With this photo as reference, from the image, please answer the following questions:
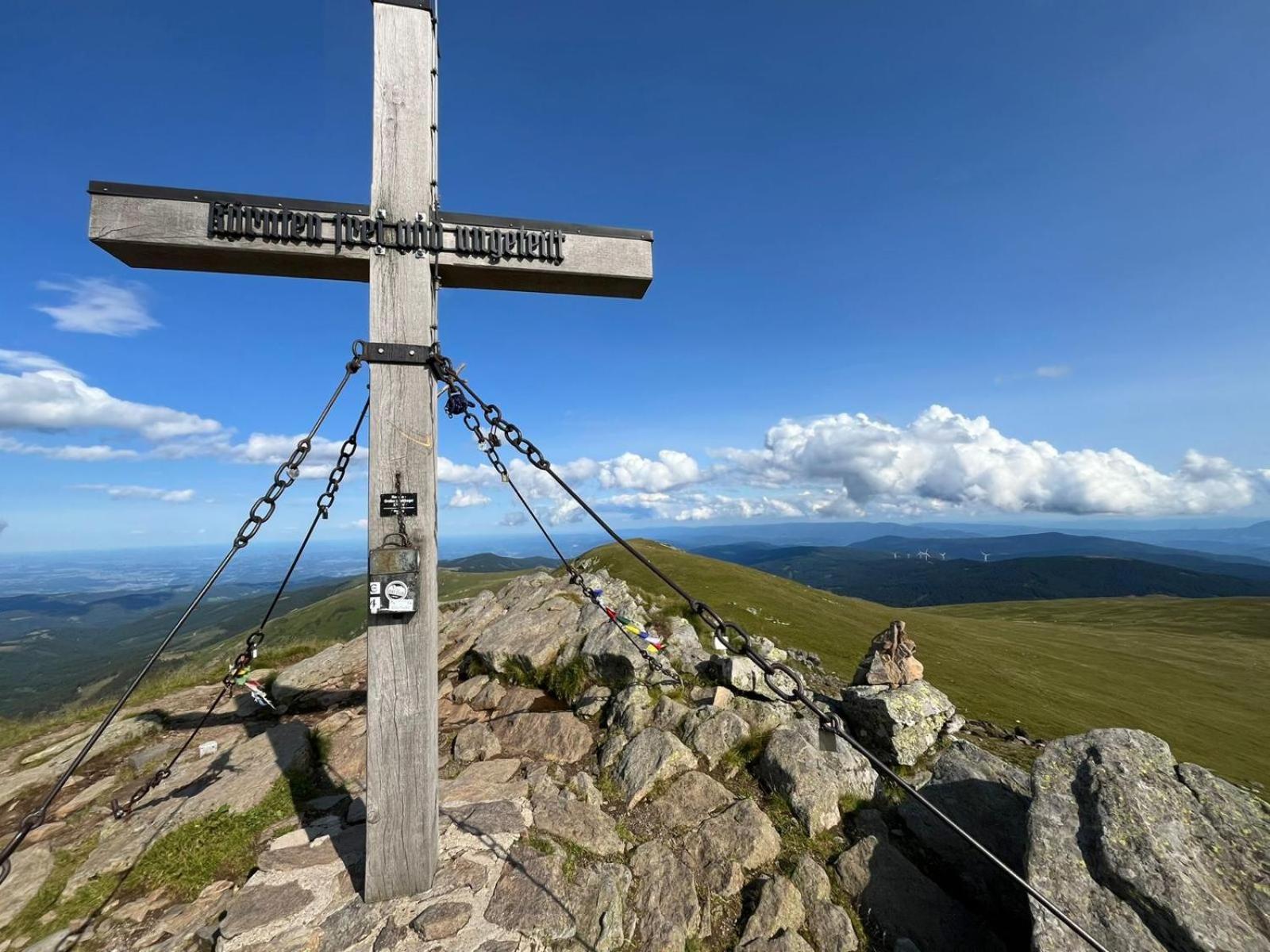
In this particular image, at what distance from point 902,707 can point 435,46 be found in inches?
531

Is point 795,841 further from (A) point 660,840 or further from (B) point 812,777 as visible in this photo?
(A) point 660,840

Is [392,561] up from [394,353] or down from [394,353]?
down

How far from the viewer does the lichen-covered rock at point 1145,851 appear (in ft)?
15.3

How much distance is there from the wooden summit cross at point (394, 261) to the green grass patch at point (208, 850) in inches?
108

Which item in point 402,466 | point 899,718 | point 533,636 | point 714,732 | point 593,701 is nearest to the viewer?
point 402,466

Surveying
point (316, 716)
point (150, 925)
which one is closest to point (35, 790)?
point (316, 716)

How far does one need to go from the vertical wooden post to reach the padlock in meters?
0.17

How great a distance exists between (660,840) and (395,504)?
5.88m

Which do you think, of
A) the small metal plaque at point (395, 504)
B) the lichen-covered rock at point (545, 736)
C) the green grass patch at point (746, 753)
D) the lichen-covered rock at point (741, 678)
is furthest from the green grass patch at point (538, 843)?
the lichen-covered rock at point (741, 678)

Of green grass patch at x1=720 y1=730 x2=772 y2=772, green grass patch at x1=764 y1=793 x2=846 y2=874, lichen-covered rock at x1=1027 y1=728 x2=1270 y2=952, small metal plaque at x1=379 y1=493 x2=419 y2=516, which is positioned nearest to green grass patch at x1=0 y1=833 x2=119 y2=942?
small metal plaque at x1=379 y1=493 x2=419 y2=516

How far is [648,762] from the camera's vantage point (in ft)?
28.1

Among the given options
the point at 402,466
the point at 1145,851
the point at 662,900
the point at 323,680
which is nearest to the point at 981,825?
the point at 1145,851

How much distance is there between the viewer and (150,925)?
612cm

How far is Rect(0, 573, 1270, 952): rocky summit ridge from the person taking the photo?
5.47m
